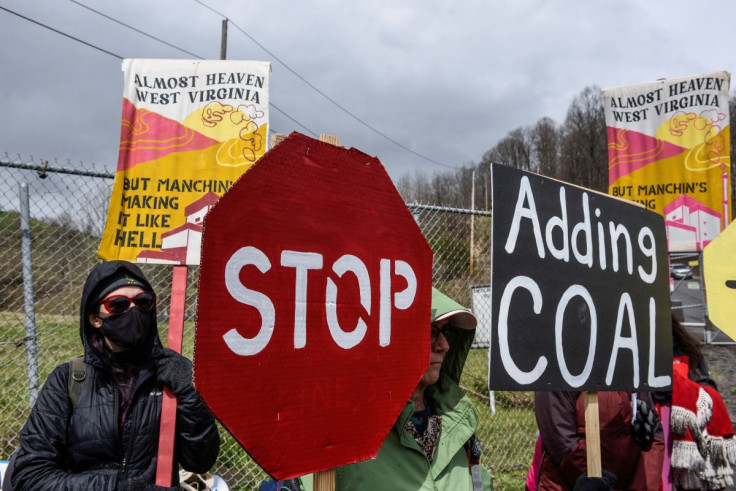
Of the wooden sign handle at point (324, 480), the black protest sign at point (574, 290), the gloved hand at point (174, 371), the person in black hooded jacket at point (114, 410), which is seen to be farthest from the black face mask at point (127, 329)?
the black protest sign at point (574, 290)

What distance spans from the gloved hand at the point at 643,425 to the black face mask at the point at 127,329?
2487 millimetres

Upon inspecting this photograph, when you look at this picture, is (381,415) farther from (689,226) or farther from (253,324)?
(689,226)

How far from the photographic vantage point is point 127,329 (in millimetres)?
2211

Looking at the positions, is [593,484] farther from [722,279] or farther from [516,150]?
[516,150]

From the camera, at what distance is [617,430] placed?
263 centimetres

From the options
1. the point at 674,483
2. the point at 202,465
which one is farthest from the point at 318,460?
the point at 674,483

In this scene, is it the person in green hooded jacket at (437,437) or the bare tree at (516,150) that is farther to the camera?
the bare tree at (516,150)

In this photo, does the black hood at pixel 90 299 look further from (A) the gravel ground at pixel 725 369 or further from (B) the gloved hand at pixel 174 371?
(A) the gravel ground at pixel 725 369

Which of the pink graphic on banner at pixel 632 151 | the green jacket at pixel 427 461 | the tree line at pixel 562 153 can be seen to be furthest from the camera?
the tree line at pixel 562 153

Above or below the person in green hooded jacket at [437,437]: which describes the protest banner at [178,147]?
above

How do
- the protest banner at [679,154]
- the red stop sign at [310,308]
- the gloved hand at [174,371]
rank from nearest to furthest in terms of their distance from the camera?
the red stop sign at [310,308]
the gloved hand at [174,371]
the protest banner at [679,154]

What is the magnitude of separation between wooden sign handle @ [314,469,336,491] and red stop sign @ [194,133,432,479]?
0.23 ft

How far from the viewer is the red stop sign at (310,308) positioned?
1027mm

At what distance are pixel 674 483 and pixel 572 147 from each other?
56576 mm
